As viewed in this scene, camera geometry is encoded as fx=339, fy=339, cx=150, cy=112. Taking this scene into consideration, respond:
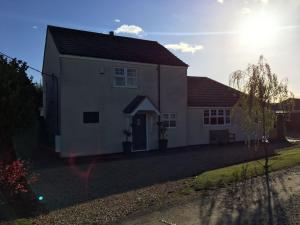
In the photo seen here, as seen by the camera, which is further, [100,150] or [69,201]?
[100,150]

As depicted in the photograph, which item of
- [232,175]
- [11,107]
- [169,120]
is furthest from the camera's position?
[169,120]

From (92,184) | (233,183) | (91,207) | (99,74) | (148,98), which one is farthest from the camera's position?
(148,98)

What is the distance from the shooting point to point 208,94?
25984mm

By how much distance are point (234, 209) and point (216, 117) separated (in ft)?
59.4

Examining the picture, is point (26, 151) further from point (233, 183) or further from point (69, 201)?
point (233, 183)

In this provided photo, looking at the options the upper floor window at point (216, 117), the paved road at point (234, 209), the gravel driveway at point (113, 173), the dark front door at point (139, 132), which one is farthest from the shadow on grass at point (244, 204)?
the upper floor window at point (216, 117)

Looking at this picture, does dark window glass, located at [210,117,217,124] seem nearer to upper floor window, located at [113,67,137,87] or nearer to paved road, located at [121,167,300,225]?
upper floor window, located at [113,67,137,87]

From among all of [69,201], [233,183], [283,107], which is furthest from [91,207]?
[283,107]

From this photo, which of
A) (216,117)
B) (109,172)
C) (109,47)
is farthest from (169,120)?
(109,172)

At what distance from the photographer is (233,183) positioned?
10305 mm

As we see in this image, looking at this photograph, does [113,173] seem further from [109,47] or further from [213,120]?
[213,120]

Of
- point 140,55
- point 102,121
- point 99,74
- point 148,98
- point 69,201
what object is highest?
point 140,55

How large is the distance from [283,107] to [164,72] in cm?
899

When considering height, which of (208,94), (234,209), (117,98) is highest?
(208,94)
